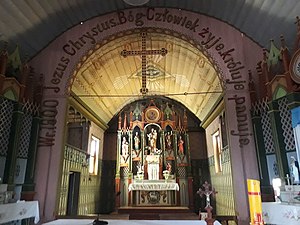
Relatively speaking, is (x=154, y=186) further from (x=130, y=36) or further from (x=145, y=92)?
(x=130, y=36)

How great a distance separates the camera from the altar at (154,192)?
10078 mm

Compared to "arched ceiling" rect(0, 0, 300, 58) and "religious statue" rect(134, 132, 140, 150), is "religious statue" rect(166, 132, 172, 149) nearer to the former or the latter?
"religious statue" rect(134, 132, 140, 150)

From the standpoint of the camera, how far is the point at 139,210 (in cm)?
959

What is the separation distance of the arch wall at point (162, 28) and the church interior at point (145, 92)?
28 millimetres

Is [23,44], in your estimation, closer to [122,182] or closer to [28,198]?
[28,198]

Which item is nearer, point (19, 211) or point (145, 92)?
point (19, 211)

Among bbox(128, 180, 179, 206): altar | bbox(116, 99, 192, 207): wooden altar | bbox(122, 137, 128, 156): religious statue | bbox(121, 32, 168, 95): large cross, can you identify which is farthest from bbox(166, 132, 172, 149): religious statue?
bbox(121, 32, 168, 95): large cross

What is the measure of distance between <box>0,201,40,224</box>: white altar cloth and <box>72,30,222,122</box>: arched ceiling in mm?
3612

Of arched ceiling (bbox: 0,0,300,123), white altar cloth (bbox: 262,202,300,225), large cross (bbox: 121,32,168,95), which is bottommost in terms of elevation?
white altar cloth (bbox: 262,202,300,225)

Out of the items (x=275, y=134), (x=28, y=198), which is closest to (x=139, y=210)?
(x=28, y=198)

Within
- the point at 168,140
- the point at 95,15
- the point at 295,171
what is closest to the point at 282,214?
the point at 295,171

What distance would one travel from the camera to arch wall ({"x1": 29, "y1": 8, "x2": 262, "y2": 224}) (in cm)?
586

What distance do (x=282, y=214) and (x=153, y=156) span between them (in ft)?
23.6

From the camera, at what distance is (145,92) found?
634 cm
